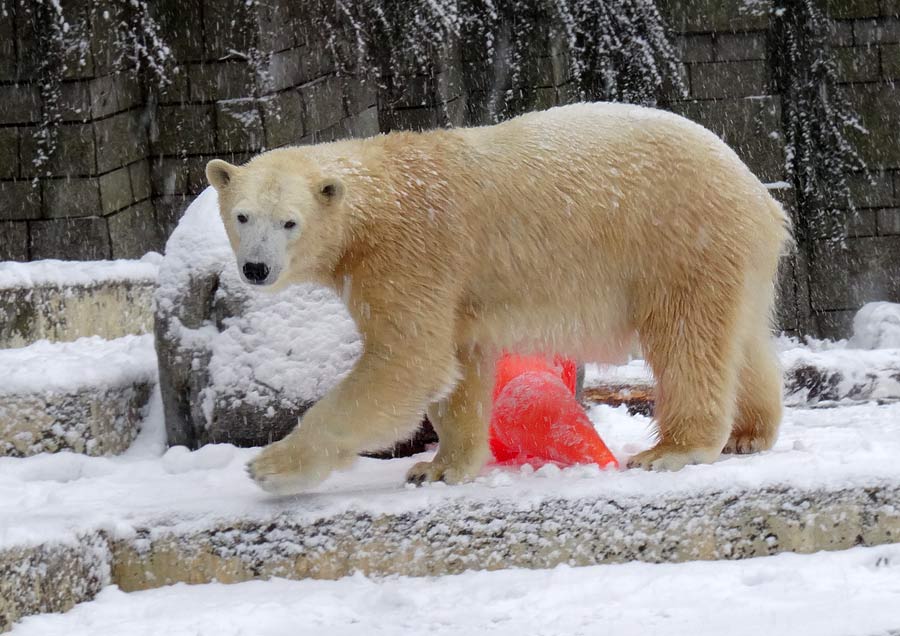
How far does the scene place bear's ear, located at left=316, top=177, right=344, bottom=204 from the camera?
3.55m

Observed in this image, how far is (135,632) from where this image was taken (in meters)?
2.99

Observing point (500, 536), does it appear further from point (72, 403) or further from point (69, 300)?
point (69, 300)

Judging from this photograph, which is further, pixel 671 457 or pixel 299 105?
pixel 299 105

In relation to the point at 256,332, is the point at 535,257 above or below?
above

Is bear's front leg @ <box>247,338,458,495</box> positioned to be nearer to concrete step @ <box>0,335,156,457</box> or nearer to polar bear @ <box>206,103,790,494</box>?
polar bear @ <box>206,103,790,494</box>

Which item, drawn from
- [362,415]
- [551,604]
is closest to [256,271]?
[362,415]

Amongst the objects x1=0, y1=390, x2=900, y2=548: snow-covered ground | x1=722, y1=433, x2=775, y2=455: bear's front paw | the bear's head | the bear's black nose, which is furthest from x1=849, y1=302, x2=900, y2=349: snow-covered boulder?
the bear's black nose

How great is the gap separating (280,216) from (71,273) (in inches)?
120

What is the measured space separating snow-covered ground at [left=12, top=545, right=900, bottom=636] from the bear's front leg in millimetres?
321

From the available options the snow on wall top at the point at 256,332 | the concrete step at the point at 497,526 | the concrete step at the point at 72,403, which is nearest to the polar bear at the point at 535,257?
the concrete step at the point at 497,526

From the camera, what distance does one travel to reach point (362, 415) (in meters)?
3.53

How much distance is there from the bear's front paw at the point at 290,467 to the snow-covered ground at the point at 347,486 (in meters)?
0.07

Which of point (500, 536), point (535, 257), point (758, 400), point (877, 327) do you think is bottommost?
point (500, 536)

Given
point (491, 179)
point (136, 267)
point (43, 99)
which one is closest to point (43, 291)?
point (136, 267)
